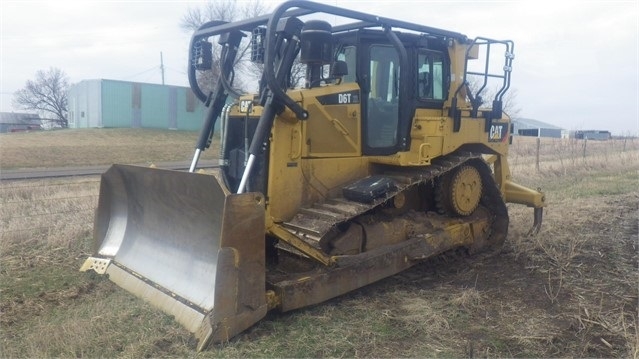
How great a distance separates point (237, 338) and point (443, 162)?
3196mm

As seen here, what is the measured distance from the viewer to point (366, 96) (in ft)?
19.6

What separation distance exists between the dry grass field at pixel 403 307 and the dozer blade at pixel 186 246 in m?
0.17

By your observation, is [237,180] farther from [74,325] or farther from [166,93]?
[166,93]

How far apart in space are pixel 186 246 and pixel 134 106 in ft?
130

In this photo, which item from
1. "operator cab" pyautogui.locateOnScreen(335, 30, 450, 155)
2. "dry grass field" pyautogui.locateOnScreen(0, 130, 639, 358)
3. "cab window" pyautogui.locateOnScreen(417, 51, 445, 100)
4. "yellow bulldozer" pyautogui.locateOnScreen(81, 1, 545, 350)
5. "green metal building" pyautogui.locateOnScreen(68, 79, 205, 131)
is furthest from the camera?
"green metal building" pyautogui.locateOnScreen(68, 79, 205, 131)

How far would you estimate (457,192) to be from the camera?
6.64 metres

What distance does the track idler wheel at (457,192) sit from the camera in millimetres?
6602

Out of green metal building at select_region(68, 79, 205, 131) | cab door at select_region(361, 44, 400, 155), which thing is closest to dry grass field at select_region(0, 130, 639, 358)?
cab door at select_region(361, 44, 400, 155)

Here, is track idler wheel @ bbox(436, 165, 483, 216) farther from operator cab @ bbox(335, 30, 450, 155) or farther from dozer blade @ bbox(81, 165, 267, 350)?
dozer blade @ bbox(81, 165, 267, 350)

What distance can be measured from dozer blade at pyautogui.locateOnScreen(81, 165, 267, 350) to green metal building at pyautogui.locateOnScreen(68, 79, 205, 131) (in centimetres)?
3513

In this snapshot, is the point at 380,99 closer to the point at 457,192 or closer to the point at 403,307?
the point at 457,192

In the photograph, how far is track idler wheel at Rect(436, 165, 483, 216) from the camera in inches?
260

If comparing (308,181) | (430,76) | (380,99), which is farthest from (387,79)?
(308,181)

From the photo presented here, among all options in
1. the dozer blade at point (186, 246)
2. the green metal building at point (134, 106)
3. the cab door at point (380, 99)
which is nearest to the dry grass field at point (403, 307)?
the dozer blade at point (186, 246)
